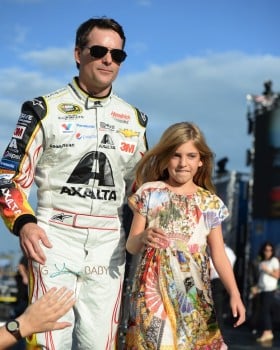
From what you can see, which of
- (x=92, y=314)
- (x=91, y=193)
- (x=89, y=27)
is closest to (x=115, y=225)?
(x=91, y=193)

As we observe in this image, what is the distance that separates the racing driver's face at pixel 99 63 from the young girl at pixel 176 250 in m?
0.39

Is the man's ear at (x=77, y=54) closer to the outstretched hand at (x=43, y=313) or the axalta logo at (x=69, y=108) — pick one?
the axalta logo at (x=69, y=108)

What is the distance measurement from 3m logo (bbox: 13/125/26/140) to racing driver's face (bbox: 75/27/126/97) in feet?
1.19

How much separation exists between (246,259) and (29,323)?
13859 mm

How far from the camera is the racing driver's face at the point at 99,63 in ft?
11.2

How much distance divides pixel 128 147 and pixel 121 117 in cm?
15

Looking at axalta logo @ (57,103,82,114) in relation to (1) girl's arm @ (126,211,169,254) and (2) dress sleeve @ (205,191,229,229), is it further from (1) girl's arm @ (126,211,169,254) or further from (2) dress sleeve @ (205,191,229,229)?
(2) dress sleeve @ (205,191,229,229)

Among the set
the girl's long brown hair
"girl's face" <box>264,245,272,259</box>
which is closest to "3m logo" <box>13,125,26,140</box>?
the girl's long brown hair

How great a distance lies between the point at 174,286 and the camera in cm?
337

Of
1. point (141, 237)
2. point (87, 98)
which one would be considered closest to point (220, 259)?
point (141, 237)

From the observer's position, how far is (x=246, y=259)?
16281 mm

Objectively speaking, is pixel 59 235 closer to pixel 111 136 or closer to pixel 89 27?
pixel 111 136

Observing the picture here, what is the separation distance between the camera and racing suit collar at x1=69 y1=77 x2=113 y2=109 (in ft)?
11.3

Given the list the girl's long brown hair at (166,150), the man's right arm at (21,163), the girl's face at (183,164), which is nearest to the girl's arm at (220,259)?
the girl's face at (183,164)
